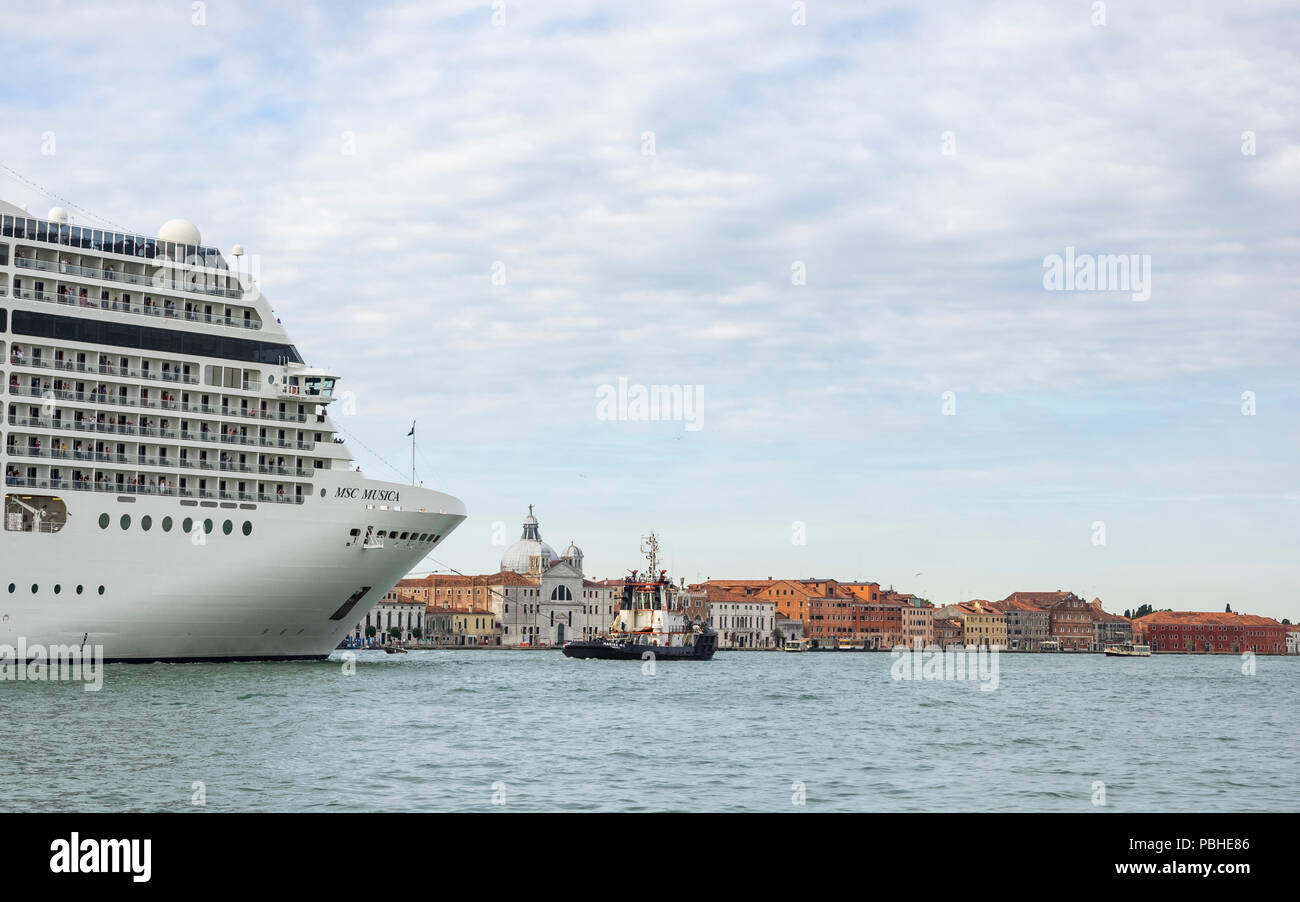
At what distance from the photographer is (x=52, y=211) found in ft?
179

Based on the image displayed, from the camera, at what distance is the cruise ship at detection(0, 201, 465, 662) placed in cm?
5009

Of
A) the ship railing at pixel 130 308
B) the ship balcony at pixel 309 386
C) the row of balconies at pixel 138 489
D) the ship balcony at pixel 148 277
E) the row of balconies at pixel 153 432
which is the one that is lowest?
the row of balconies at pixel 138 489

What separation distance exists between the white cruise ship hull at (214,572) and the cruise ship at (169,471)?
72 mm

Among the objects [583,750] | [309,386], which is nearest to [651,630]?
[309,386]

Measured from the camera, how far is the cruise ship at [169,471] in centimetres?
5009

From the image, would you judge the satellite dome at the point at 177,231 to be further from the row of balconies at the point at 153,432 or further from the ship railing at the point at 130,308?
the row of balconies at the point at 153,432

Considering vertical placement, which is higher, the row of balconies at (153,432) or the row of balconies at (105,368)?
the row of balconies at (105,368)

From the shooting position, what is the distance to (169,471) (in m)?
53.2

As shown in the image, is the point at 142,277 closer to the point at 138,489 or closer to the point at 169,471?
the point at 169,471

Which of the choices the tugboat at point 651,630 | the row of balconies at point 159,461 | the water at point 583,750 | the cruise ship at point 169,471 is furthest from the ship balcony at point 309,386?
the tugboat at point 651,630

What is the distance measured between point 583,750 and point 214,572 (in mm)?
24716
